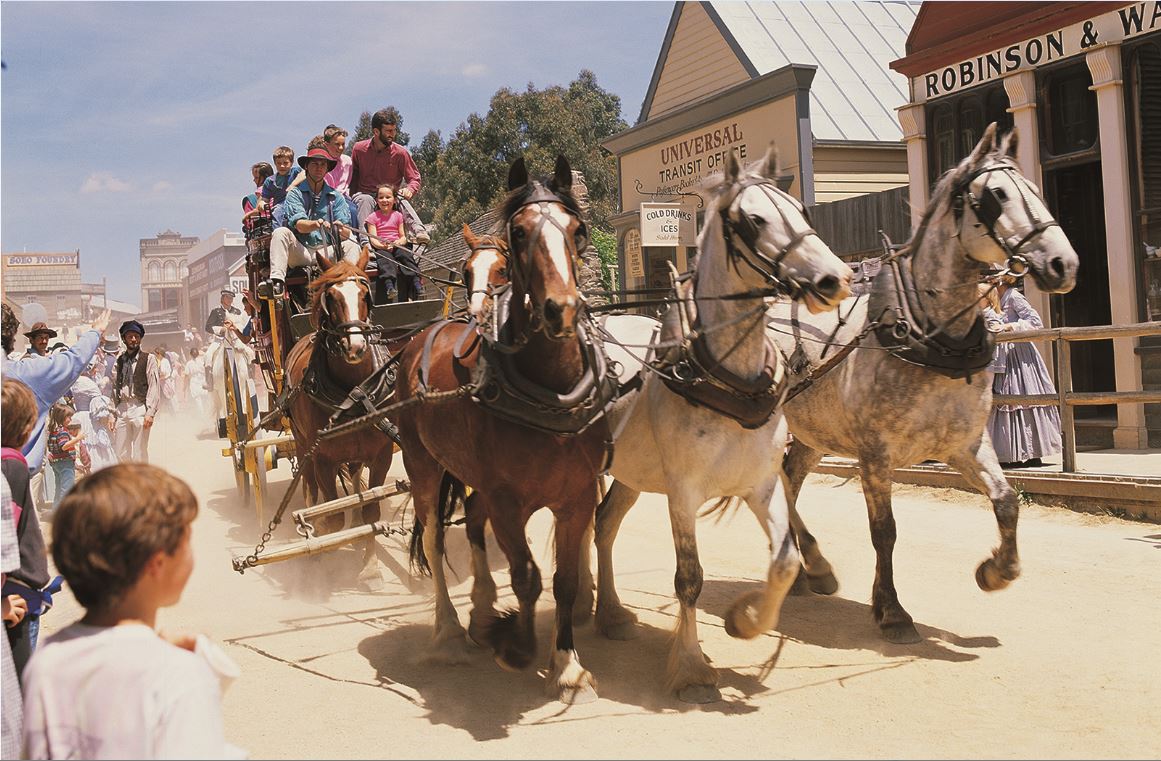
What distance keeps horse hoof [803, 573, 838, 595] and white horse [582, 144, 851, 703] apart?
1948 mm

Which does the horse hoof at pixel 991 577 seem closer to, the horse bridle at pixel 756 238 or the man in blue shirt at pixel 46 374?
the horse bridle at pixel 756 238

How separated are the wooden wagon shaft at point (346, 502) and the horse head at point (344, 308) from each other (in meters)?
0.91

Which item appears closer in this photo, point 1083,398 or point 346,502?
point 346,502

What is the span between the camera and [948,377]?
5.48m

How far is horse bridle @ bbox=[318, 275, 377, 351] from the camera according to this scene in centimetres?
665

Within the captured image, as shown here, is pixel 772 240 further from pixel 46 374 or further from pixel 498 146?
pixel 498 146

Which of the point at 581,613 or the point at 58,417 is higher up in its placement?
the point at 58,417

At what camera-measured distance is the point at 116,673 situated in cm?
202

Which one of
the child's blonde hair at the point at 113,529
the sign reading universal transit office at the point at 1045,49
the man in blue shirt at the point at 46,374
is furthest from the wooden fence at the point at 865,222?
the child's blonde hair at the point at 113,529

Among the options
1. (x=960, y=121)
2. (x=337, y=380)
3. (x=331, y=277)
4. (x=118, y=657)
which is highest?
(x=960, y=121)

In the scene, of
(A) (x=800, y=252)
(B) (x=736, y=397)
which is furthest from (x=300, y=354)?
(A) (x=800, y=252)

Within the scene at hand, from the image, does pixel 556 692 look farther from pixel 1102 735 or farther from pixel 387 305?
pixel 387 305

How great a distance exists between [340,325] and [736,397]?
3107mm

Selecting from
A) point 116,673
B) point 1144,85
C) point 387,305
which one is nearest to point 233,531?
point 387,305
